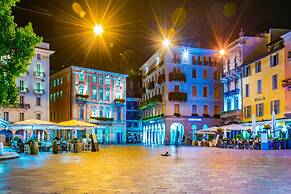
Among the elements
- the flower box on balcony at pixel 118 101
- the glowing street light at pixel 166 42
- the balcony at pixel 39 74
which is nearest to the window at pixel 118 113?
the flower box on balcony at pixel 118 101

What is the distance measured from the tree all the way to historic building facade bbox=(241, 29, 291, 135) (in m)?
27.2

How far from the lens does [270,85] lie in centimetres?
4338

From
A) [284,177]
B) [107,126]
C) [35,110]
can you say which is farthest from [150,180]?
[107,126]

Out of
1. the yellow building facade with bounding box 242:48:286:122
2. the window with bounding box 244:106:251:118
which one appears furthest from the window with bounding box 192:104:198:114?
the window with bounding box 244:106:251:118

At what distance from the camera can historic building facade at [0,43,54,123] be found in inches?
2239

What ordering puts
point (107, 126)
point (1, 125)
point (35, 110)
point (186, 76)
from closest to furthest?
point (1, 125)
point (35, 110)
point (186, 76)
point (107, 126)

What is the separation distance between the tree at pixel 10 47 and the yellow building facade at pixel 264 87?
28.4 metres

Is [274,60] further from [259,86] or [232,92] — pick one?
[232,92]

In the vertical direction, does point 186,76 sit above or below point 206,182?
above

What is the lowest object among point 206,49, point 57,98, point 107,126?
point 107,126

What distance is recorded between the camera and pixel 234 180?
1145 cm

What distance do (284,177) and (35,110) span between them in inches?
1984

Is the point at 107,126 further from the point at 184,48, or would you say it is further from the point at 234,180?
the point at 234,180

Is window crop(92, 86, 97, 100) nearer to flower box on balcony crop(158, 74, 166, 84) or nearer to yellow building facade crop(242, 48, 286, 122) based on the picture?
flower box on balcony crop(158, 74, 166, 84)
